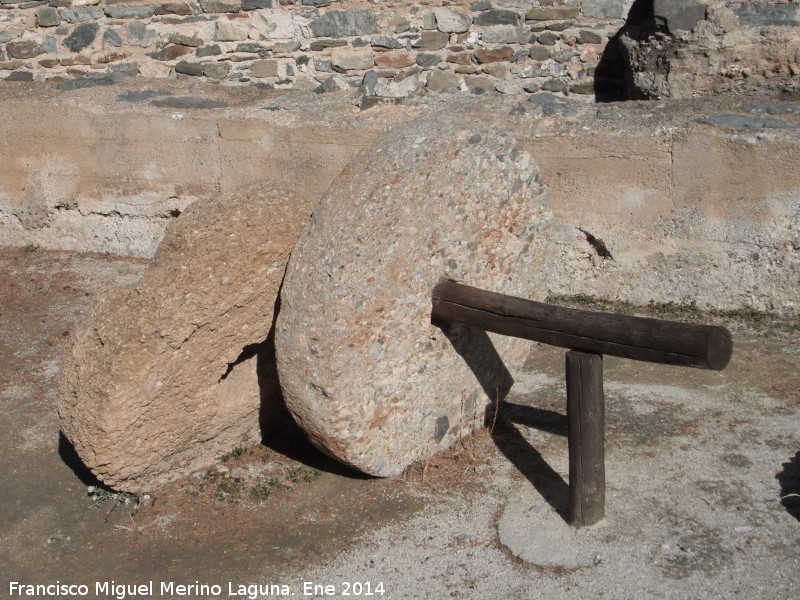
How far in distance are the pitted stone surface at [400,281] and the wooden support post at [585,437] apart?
0.57 m

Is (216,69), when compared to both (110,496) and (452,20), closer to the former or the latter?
(452,20)

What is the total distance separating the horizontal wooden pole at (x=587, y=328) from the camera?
8.55 feet

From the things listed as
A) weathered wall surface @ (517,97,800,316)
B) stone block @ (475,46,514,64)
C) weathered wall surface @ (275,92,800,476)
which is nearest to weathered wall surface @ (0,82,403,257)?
weathered wall surface @ (275,92,800,476)

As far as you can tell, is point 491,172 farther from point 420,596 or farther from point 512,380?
point 420,596

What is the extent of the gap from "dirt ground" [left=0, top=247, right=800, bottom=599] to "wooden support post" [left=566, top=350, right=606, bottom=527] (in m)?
0.08

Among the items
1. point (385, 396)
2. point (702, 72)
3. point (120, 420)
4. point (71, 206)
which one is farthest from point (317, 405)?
point (702, 72)

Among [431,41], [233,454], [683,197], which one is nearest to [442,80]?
[431,41]

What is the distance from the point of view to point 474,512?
10.2 feet

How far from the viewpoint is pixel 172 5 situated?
761cm

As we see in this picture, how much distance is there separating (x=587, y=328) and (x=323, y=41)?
18.4 feet

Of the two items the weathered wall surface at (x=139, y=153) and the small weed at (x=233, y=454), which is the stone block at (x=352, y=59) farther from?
the small weed at (x=233, y=454)

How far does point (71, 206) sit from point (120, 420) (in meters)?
3.17

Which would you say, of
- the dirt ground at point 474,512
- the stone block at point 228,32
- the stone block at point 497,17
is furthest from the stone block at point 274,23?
the dirt ground at point 474,512

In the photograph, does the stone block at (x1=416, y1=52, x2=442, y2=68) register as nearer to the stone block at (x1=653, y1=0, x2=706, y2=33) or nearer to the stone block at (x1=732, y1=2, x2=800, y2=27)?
the stone block at (x1=653, y1=0, x2=706, y2=33)
